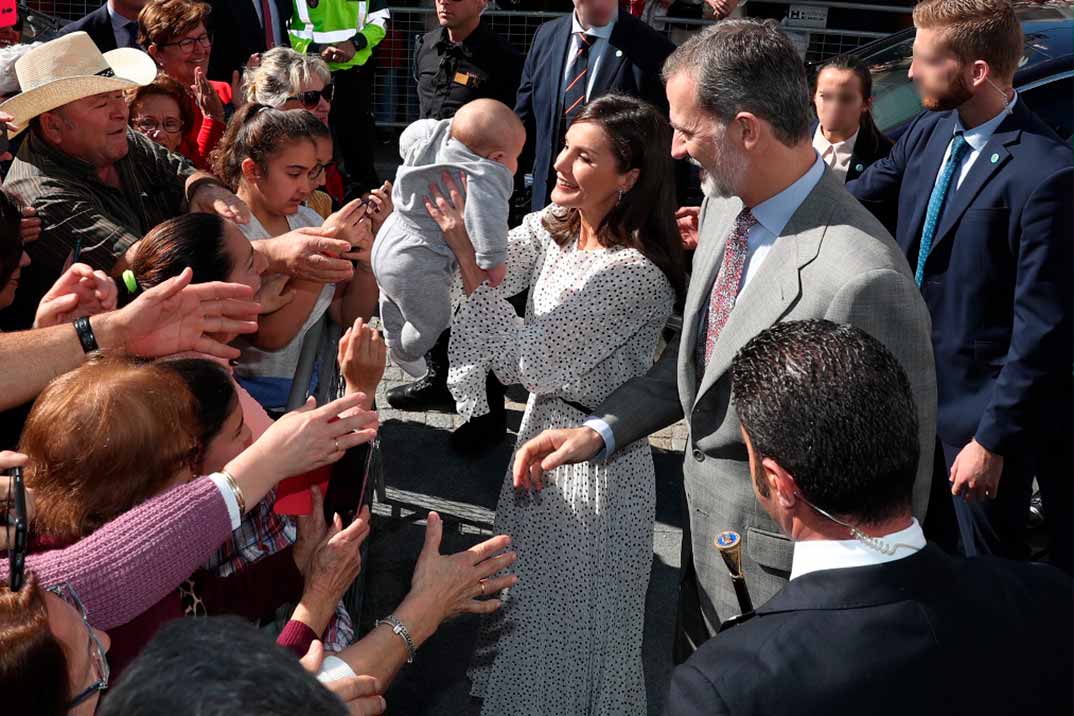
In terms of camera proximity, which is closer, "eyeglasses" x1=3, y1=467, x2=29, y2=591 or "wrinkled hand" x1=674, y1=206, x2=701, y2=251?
"eyeglasses" x1=3, y1=467, x2=29, y2=591

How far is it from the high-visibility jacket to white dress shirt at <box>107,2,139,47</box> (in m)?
1.05

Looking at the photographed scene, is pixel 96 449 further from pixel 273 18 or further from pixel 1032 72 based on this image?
pixel 273 18

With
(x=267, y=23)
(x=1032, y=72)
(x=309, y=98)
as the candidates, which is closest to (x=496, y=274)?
(x=309, y=98)

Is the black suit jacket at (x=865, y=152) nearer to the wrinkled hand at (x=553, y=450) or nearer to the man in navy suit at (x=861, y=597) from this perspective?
the wrinkled hand at (x=553, y=450)

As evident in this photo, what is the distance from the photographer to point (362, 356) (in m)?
2.64

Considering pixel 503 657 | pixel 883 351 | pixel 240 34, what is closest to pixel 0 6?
pixel 240 34

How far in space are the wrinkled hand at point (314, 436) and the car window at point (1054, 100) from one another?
4139 millimetres

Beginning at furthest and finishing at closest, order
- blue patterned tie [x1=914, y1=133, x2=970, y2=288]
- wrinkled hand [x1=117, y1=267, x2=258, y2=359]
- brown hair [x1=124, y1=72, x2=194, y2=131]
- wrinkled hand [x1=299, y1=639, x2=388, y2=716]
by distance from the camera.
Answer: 1. brown hair [x1=124, y1=72, x2=194, y2=131]
2. blue patterned tie [x1=914, y1=133, x2=970, y2=288]
3. wrinkled hand [x1=117, y1=267, x2=258, y2=359]
4. wrinkled hand [x1=299, y1=639, x2=388, y2=716]

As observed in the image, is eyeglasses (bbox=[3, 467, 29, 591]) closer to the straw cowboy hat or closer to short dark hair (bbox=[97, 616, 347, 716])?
short dark hair (bbox=[97, 616, 347, 716])

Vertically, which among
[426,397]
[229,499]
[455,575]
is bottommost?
[426,397]

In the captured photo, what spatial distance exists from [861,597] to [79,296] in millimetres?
2095

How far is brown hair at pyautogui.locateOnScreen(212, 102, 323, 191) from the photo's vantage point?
3.67m

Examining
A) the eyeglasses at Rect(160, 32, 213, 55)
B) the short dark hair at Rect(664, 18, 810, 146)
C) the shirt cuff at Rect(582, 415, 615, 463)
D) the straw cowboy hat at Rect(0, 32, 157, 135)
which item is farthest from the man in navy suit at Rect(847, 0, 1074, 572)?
the eyeglasses at Rect(160, 32, 213, 55)

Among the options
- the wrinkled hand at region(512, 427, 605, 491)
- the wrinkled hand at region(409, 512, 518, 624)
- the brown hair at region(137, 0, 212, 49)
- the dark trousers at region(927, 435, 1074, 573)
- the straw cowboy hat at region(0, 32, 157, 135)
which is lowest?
the dark trousers at region(927, 435, 1074, 573)
